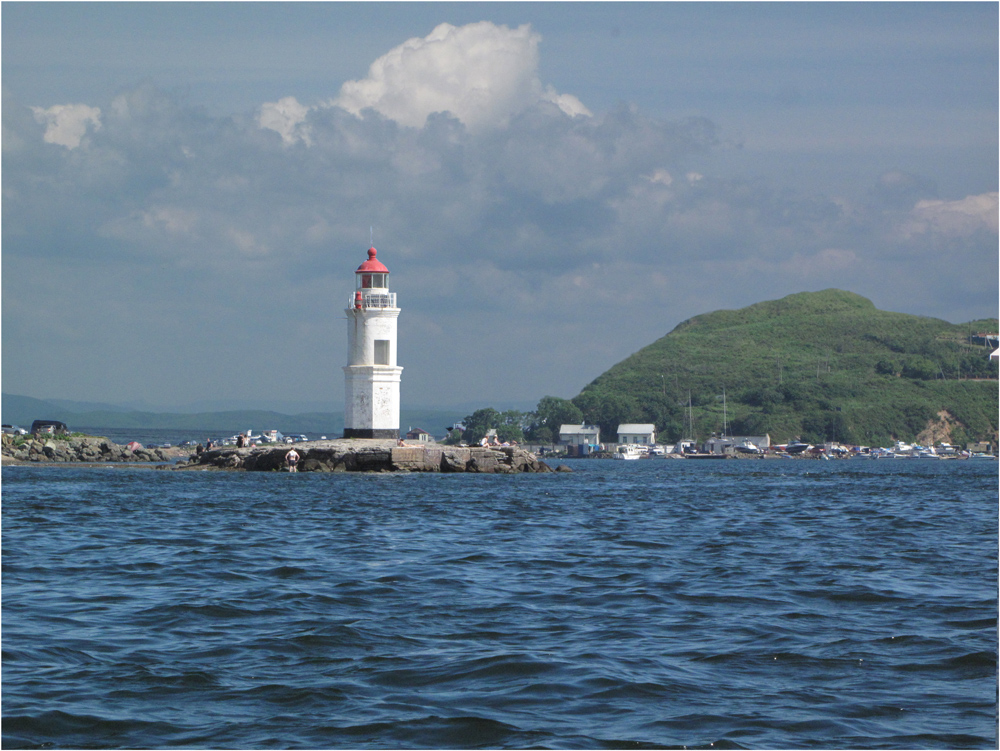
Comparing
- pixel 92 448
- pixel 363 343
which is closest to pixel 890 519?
pixel 363 343

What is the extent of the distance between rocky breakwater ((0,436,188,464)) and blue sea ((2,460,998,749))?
141ft

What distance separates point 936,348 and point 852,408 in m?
36.8

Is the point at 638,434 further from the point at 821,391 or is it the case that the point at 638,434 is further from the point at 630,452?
the point at 821,391

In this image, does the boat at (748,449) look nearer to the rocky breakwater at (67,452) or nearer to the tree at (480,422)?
the tree at (480,422)

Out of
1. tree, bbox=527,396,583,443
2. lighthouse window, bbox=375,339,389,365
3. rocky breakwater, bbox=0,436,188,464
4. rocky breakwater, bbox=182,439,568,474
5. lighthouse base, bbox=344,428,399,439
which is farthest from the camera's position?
tree, bbox=527,396,583,443

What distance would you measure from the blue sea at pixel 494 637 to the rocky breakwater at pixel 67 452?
141 ft

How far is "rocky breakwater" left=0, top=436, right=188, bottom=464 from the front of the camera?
61250 millimetres

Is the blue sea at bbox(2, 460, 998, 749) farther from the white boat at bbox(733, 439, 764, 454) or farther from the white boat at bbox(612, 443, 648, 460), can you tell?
the white boat at bbox(733, 439, 764, 454)

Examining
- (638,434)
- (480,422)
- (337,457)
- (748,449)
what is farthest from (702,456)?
(337,457)

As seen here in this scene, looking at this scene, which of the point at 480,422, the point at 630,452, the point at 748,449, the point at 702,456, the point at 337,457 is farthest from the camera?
the point at 480,422

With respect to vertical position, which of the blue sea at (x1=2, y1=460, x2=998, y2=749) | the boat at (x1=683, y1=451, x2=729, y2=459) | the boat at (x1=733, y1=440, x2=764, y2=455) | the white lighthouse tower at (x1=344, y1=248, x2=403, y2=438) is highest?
the white lighthouse tower at (x1=344, y1=248, x2=403, y2=438)

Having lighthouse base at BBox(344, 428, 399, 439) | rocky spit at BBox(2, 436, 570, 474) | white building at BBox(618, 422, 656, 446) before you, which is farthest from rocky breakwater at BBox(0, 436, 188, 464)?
white building at BBox(618, 422, 656, 446)

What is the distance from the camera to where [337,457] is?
49.9 metres

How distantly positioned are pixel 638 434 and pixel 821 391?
32820 mm
